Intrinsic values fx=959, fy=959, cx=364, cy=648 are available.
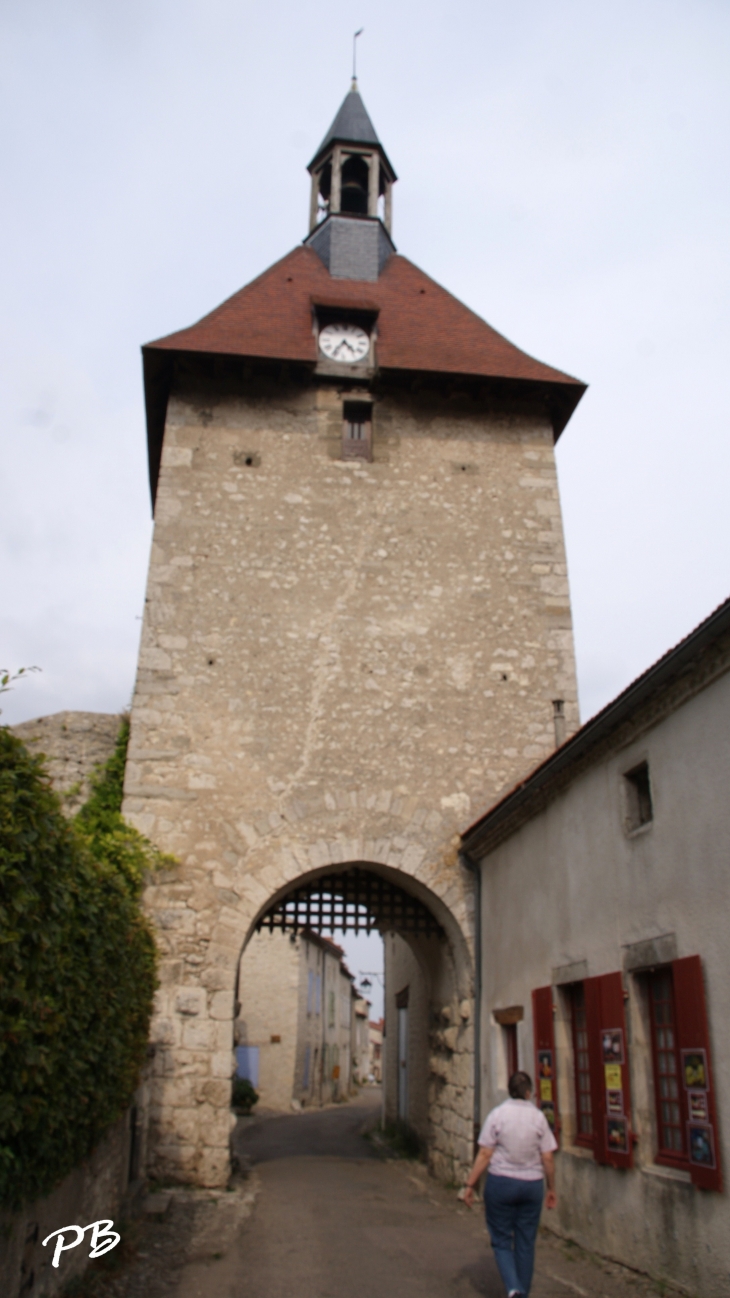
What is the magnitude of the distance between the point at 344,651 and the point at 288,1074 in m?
15.6

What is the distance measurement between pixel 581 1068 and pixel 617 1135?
2.94ft

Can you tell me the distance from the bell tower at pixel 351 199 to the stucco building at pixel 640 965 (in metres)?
8.58

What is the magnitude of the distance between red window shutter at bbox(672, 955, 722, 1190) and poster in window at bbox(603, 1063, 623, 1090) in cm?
67

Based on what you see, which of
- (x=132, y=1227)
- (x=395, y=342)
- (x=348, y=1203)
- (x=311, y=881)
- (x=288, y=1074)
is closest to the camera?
(x=132, y=1227)

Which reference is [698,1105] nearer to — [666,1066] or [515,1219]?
[666,1066]

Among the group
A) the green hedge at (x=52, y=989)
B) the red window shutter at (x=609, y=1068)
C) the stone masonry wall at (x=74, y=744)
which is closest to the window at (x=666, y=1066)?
the red window shutter at (x=609, y=1068)

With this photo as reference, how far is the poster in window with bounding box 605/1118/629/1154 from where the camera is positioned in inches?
200

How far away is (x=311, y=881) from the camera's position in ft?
30.4

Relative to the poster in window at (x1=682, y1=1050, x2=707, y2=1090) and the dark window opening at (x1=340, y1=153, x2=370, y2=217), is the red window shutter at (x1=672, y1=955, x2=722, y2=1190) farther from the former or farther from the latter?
the dark window opening at (x1=340, y1=153, x2=370, y2=217)

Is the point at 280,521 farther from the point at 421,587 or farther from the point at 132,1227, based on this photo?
the point at 132,1227

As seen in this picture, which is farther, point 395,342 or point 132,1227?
point 395,342

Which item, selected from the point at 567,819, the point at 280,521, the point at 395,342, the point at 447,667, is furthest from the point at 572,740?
the point at 395,342

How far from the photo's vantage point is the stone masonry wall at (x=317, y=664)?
8.23 meters

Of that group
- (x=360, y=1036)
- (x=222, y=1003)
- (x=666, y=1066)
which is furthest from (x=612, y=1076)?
(x=360, y=1036)
